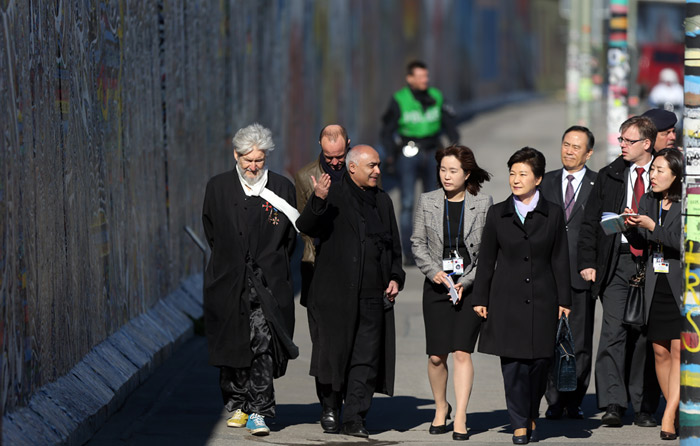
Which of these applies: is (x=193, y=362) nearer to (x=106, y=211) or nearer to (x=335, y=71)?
Answer: (x=106, y=211)

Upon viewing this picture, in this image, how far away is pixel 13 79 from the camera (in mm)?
7422

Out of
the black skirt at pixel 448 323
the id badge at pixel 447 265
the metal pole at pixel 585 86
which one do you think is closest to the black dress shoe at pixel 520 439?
the black skirt at pixel 448 323

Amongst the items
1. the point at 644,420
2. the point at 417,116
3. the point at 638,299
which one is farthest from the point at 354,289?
the point at 417,116

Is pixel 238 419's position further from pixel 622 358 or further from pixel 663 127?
pixel 663 127

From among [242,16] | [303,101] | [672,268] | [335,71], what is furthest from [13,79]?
[335,71]

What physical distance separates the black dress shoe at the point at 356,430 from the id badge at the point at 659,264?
6.09ft

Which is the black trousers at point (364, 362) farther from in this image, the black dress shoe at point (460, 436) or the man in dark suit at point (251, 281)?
the black dress shoe at point (460, 436)

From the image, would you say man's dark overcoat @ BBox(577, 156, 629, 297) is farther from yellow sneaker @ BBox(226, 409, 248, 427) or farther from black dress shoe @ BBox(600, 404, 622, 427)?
yellow sneaker @ BBox(226, 409, 248, 427)

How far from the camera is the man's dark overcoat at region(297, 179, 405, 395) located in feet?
28.3

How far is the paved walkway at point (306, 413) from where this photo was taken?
8.52 m

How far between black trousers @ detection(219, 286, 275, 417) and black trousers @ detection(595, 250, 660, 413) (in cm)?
193

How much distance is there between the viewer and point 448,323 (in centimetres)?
864

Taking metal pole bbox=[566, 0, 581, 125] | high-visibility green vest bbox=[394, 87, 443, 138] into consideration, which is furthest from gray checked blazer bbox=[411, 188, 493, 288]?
metal pole bbox=[566, 0, 581, 125]

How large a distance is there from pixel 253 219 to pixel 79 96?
1.29 meters
